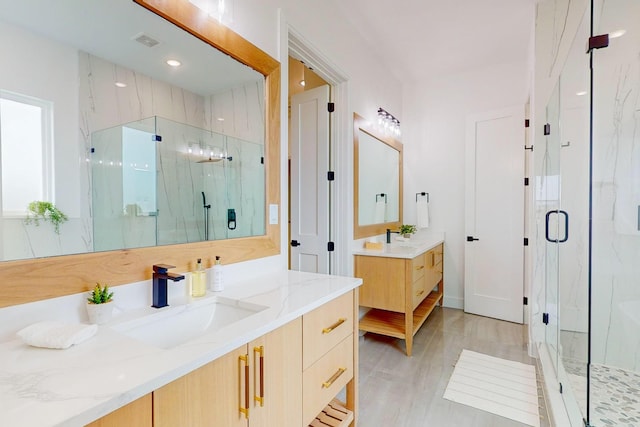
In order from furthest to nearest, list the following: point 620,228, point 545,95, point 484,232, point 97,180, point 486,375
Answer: point 484,232, point 545,95, point 486,375, point 620,228, point 97,180

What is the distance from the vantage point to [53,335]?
0.77 meters

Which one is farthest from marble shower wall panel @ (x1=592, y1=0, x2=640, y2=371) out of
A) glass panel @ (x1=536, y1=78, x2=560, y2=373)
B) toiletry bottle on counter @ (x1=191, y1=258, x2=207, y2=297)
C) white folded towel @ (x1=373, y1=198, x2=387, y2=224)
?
toiletry bottle on counter @ (x1=191, y1=258, x2=207, y2=297)

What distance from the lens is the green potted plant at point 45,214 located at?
90cm

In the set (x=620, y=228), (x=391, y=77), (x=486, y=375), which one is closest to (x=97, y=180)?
(x=486, y=375)

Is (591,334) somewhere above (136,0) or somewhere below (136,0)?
below

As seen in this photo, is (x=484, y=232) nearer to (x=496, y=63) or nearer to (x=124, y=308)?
(x=496, y=63)

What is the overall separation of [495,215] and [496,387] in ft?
6.40

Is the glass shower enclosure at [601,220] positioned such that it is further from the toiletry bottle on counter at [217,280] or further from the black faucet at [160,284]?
the black faucet at [160,284]

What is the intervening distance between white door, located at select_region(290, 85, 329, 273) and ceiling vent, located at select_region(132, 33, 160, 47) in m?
1.67

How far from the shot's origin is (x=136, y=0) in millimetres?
1153

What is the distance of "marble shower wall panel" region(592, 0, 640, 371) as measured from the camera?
1874 millimetres

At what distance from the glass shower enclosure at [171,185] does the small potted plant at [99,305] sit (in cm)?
16

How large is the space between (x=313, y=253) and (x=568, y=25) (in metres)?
2.69

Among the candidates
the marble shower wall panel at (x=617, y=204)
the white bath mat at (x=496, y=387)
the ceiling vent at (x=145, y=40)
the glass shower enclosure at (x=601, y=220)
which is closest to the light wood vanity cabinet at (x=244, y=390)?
the ceiling vent at (x=145, y=40)
